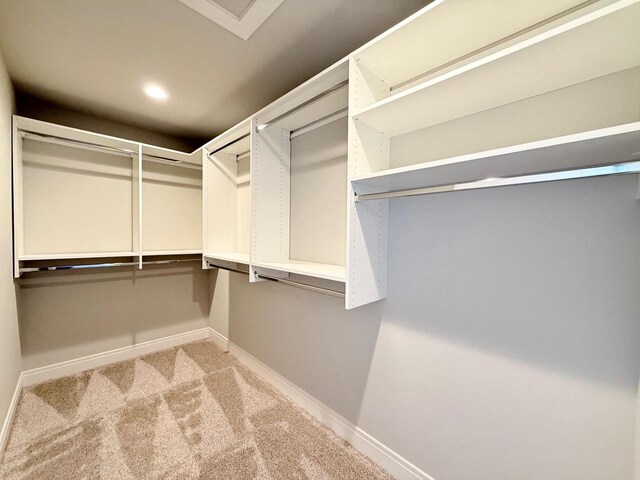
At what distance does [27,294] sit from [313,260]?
2633 millimetres

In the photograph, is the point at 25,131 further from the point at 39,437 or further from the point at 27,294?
the point at 39,437

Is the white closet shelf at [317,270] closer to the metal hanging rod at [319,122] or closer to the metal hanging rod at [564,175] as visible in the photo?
the metal hanging rod at [564,175]

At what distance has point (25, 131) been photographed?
212cm

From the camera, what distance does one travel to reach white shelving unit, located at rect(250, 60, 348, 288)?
5.72ft

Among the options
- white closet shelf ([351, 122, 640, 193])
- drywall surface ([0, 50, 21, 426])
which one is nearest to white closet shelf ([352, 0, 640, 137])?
white closet shelf ([351, 122, 640, 193])

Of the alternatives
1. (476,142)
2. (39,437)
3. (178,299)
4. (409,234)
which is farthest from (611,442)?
(178,299)

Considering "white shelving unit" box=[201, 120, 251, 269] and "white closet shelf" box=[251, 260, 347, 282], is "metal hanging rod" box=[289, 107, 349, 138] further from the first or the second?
"white closet shelf" box=[251, 260, 347, 282]

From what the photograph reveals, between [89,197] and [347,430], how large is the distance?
311 centimetres

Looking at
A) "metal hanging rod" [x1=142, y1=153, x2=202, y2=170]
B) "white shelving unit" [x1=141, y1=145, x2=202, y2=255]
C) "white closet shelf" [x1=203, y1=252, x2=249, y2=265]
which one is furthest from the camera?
"white shelving unit" [x1=141, y1=145, x2=202, y2=255]

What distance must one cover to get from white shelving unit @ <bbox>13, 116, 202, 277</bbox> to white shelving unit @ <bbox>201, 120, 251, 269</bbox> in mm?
477

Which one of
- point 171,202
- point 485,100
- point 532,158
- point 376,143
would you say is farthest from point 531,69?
point 171,202

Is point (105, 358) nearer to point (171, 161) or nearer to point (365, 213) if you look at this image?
point (171, 161)

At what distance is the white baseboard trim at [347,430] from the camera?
4.76ft

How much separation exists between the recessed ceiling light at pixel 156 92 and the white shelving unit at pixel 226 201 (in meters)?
0.49
